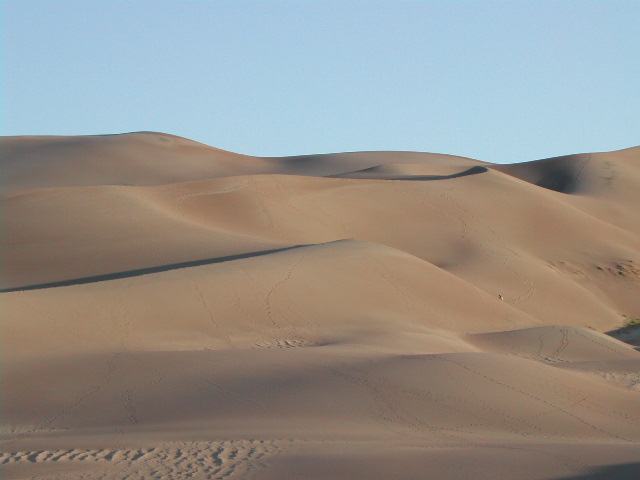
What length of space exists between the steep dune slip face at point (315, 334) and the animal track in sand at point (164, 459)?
4 cm

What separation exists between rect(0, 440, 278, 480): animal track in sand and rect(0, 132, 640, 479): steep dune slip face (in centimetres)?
4

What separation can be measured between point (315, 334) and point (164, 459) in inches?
342

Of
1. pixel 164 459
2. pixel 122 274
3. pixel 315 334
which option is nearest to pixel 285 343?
pixel 315 334

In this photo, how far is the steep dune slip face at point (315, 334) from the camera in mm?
8867

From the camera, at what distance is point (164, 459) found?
8.36m

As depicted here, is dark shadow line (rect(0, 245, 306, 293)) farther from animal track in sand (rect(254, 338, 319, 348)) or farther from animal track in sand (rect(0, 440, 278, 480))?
animal track in sand (rect(0, 440, 278, 480))

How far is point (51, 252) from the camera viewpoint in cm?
2472

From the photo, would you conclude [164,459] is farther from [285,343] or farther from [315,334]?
[315,334]

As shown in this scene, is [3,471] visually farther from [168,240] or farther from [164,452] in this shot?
[168,240]

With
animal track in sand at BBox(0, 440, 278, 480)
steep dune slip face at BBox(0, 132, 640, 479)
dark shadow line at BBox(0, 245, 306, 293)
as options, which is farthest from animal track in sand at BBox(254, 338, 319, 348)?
animal track in sand at BBox(0, 440, 278, 480)

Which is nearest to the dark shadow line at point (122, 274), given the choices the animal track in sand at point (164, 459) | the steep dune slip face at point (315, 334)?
the steep dune slip face at point (315, 334)

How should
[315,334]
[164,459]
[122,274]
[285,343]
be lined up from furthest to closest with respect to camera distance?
[122,274] < [315,334] < [285,343] < [164,459]

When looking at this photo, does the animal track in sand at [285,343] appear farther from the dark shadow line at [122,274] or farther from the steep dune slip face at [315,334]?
the dark shadow line at [122,274]

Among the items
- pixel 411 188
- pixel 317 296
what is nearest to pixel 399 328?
pixel 317 296
